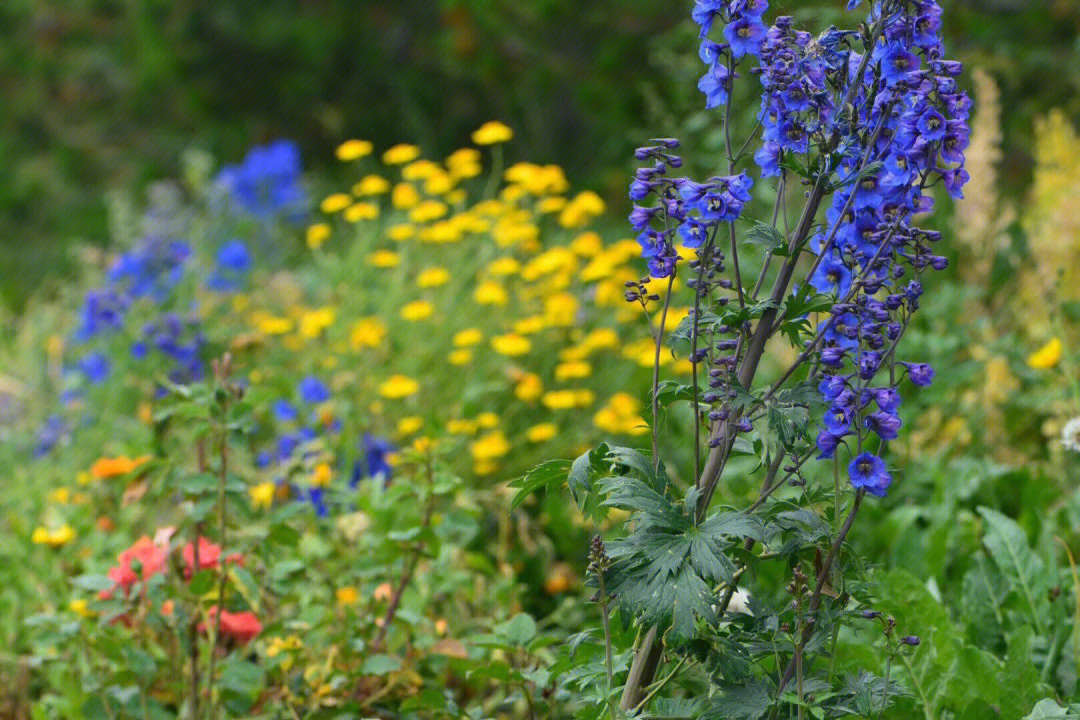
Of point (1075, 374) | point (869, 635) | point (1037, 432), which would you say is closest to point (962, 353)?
point (1037, 432)

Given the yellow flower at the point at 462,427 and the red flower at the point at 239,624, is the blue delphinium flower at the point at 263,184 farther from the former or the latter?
the red flower at the point at 239,624

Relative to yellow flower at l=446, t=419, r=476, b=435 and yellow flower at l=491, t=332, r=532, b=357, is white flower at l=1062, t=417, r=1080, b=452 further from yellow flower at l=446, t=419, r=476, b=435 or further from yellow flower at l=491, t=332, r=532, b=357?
yellow flower at l=491, t=332, r=532, b=357

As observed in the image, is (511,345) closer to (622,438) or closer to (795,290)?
(622,438)

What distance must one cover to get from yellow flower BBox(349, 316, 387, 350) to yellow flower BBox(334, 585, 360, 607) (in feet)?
3.84

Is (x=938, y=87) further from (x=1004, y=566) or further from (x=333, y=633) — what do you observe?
(x=333, y=633)

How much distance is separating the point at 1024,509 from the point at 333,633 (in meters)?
1.54

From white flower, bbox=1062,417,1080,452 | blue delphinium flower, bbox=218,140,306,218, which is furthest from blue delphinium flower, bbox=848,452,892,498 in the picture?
blue delphinium flower, bbox=218,140,306,218

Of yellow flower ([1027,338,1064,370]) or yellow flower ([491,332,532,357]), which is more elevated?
Result: yellow flower ([491,332,532,357])

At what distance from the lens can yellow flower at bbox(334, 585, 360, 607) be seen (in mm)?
2199

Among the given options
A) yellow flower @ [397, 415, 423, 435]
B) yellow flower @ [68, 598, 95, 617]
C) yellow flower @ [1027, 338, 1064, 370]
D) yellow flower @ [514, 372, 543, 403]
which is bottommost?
yellow flower @ [68, 598, 95, 617]

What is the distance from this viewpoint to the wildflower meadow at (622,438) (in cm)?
126

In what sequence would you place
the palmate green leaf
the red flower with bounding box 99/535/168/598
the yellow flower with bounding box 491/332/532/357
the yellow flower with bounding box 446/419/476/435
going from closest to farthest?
the red flower with bounding box 99/535/168/598
the palmate green leaf
the yellow flower with bounding box 446/419/476/435
the yellow flower with bounding box 491/332/532/357

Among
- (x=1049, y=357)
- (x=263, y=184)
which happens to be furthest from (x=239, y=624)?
(x=263, y=184)

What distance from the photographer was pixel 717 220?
4.11 feet
